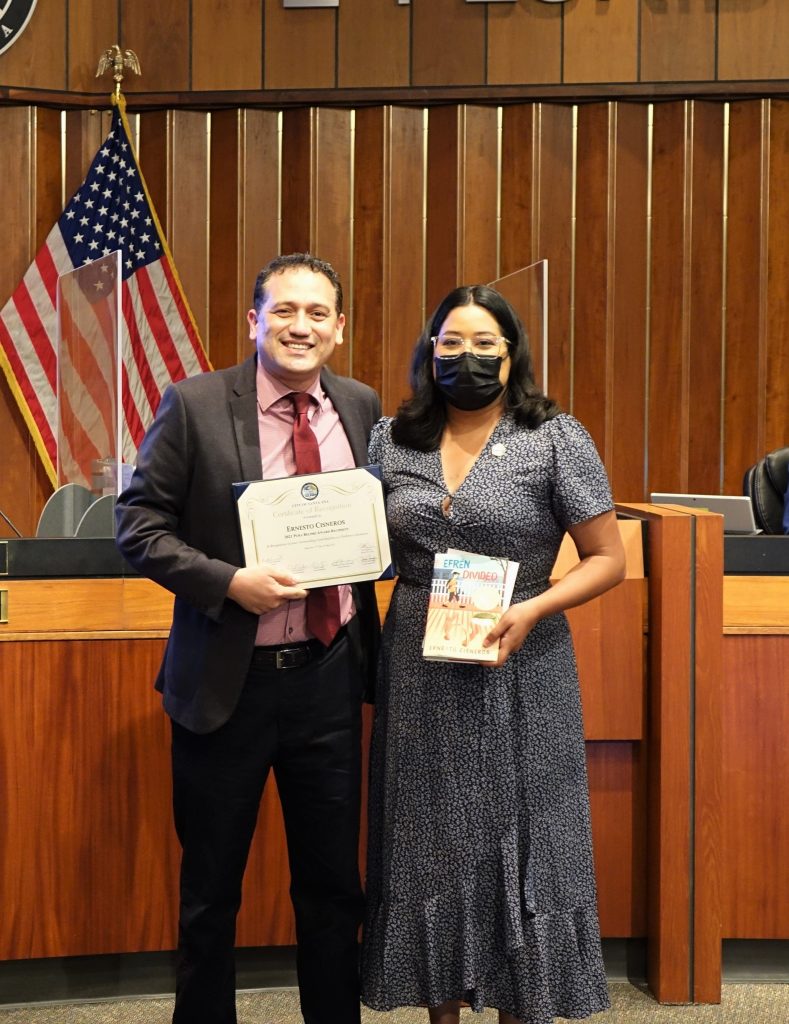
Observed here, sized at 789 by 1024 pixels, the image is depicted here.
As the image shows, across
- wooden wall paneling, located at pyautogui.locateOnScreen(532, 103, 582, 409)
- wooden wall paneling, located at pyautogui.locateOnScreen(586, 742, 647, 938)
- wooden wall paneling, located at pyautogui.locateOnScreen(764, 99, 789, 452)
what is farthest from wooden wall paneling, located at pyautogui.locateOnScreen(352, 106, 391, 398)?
wooden wall paneling, located at pyautogui.locateOnScreen(586, 742, 647, 938)

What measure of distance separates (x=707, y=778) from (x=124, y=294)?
10.7 ft

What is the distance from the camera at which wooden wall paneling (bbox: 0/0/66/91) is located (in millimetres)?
4988

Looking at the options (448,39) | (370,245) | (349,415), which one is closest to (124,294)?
(370,245)

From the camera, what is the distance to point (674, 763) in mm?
2748

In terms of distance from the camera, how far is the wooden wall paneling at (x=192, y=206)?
5.09 meters

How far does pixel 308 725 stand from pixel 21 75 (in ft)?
12.7

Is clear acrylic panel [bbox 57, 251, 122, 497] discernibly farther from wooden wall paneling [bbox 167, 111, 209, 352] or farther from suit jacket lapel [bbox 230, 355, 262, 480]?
wooden wall paneling [bbox 167, 111, 209, 352]

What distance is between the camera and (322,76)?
498 cm

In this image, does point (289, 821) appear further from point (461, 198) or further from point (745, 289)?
point (745, 289)

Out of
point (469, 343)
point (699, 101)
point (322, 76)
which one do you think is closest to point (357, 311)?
point (322, 76)

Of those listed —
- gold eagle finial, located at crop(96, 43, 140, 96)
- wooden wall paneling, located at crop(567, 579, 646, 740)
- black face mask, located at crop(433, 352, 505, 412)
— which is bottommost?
wooden wall paneling, located at crop(567, 579, 646, 740)

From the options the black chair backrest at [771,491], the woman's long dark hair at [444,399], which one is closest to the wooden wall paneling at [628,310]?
the black chair backrest at [771,491]

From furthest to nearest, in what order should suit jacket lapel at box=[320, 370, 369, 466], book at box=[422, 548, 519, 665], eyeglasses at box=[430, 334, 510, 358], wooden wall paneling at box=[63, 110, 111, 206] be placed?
wooden wall paneling at box=[63, 110, 111, 206]
suit jacket lapel at box=[320, 370, 369, 466]
eyeglasses at box=[430, 334, 510, 358]
book at box=[422, 548, 519, 665]

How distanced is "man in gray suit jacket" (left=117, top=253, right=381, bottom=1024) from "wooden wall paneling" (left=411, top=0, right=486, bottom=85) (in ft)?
10.2
